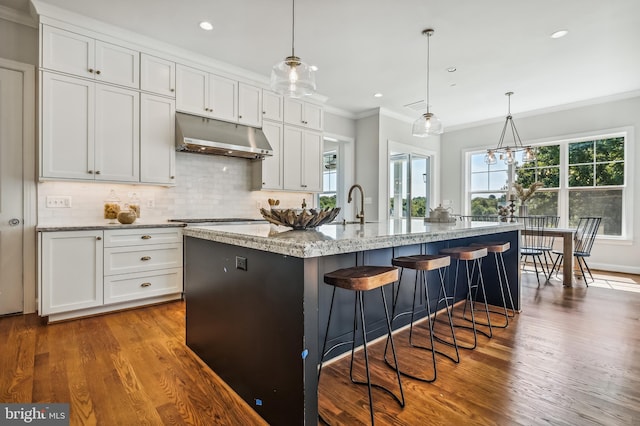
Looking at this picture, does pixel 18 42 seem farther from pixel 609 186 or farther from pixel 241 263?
pixel 609 186

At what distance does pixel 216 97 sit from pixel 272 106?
2.70ft

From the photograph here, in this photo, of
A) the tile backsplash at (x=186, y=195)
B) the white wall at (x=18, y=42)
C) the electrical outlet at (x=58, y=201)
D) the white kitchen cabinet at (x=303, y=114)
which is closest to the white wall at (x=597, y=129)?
the white kitchen cabinet at (x=303, y=114)

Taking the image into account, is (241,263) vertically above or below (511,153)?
below

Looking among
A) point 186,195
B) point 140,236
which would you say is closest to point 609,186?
point 186,195

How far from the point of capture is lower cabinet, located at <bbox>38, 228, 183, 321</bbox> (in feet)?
8.97

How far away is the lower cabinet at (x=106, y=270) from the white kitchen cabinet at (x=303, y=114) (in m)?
2.35

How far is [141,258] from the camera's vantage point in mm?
3176

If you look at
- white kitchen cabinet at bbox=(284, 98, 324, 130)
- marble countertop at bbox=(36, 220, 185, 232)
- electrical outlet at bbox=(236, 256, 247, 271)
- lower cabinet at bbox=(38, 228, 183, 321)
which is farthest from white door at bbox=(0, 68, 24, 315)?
white kitchen cabinet at bbox=(284, 98, 324, 130)

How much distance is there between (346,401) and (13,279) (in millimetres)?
3369

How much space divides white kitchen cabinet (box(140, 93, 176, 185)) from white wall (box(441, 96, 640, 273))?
5787 mm

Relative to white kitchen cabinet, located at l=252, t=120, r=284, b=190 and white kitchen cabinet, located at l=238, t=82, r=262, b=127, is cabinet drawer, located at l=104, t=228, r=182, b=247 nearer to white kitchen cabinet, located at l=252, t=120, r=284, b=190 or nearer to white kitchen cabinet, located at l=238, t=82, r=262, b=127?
white kitchen cabinet, located at l=252, t=120, r=284, b=190

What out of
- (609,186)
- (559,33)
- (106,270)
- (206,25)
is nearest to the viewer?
(106,270)

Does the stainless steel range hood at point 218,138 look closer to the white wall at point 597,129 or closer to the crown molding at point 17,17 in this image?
the crown molding at point 17,17

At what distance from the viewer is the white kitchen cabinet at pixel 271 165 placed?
14.5ft
